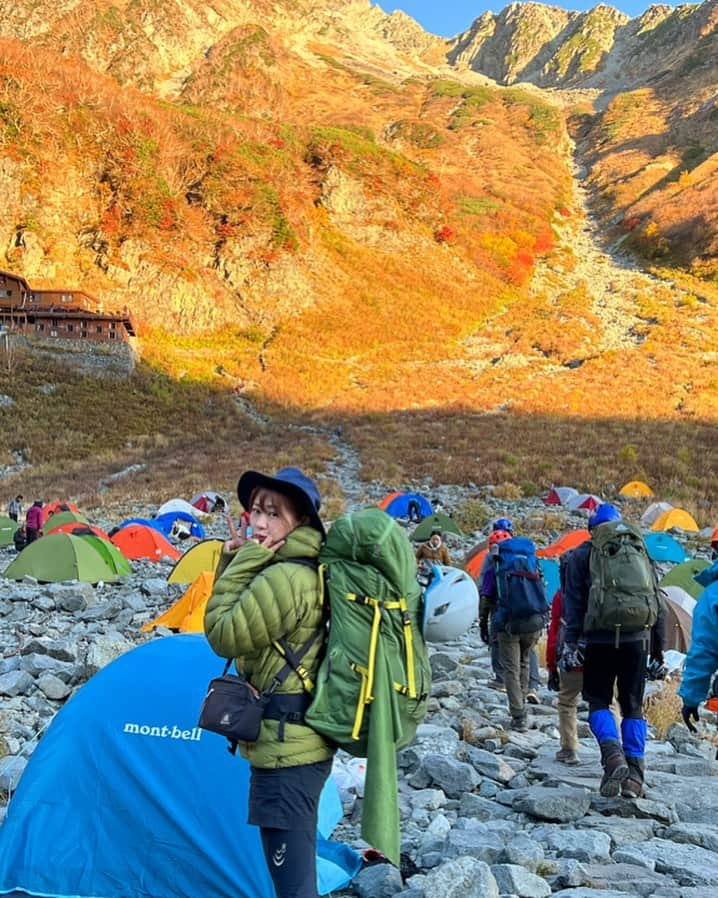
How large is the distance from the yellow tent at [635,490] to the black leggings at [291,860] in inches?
892

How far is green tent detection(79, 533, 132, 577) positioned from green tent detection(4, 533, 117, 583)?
0.83 ft

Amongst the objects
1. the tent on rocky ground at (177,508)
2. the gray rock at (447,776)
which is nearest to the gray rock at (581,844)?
the gray rock at (447,776)

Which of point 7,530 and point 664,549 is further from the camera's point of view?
point 7,530

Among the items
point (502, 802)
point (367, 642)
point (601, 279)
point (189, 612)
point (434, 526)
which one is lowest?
point (502, 802)

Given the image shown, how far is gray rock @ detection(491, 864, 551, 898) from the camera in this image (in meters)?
3.02

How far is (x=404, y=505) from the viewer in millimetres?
21875

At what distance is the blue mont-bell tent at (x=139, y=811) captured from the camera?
138 inches

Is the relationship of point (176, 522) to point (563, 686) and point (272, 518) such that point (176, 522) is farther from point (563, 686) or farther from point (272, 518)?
point (272, 518)

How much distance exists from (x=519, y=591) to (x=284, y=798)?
172 inches

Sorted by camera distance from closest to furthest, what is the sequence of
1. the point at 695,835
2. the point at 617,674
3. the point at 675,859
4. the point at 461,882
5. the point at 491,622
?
the point at 461,882, the point at 675,859, the point at 695,835, the point at 617,674, the point at 491,622

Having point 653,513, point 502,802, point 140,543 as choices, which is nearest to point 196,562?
point 140,543

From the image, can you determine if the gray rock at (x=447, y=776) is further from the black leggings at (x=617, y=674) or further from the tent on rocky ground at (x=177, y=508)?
the tent on rocky ground at (x=177, y=508)

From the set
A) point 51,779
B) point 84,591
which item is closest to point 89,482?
point 84,591

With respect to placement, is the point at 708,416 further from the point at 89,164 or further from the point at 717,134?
the point at 717,134
